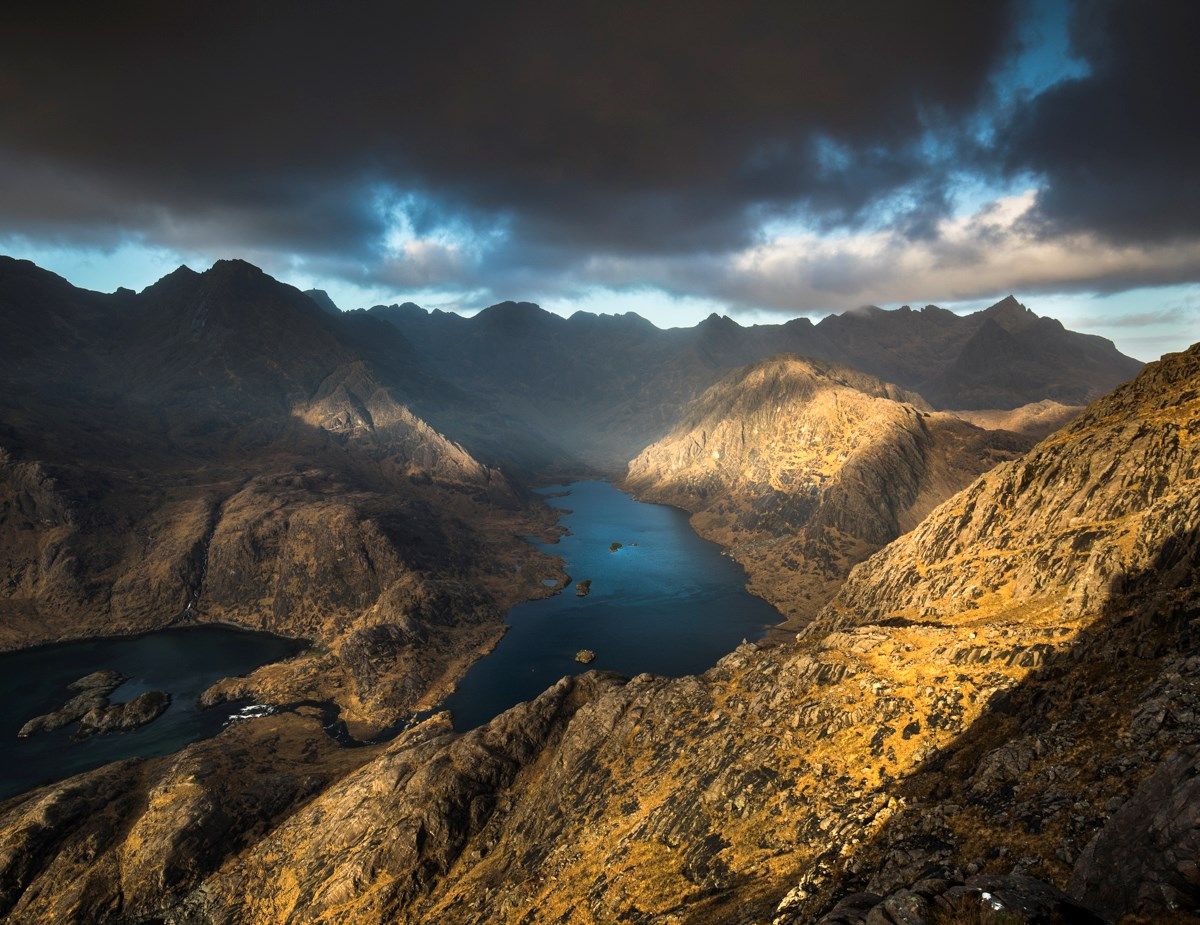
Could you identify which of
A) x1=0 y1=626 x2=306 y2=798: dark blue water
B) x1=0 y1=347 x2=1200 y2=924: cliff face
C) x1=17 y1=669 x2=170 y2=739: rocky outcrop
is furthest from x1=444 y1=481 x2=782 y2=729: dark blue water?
x1=17 y1=669 x2=170 y2=739: rocky outcrop

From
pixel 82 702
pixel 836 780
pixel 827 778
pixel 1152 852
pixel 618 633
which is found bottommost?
pixel 82 702

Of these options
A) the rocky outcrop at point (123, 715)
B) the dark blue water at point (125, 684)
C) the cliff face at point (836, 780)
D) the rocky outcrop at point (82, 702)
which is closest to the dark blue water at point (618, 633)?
the cliff face at point (836, 780)

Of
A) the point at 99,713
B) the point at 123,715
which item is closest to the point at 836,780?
the point at 123,715

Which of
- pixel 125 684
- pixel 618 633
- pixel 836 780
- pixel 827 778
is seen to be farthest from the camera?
pixel 618 633

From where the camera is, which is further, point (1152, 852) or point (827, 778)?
point (827, 778)

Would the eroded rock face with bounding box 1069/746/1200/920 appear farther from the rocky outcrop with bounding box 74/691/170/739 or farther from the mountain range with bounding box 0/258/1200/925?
the rocky outcrop with bounding box 74/691/170/739

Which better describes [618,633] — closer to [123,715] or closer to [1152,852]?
[123,715]

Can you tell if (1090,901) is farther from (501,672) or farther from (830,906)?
(501,672)
